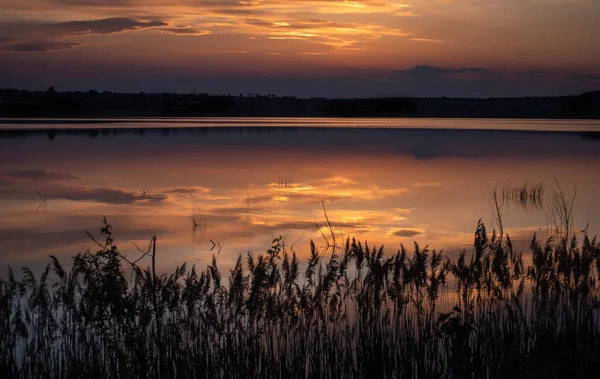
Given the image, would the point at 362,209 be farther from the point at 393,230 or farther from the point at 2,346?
the point at 2,346

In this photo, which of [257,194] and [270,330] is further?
[257,194]

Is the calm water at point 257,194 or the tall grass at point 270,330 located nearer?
the tall grass at point 270,330

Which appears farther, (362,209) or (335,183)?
(335,183)

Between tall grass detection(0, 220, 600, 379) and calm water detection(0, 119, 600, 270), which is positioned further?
calm water detection(0, 119, 600, 270)

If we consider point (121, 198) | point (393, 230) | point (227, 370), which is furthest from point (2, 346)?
point (121, 198)

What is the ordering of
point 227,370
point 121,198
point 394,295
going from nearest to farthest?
point 227,370, point 394,295, point 121,198

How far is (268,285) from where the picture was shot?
753cm

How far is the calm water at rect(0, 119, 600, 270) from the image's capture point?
49.2ft

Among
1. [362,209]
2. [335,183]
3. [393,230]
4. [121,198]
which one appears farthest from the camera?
[335,183]

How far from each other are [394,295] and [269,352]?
146 cm


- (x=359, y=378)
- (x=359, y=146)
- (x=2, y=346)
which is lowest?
(x=359, y=378)

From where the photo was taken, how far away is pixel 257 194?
2261cm

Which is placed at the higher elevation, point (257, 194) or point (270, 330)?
point (257, 194)

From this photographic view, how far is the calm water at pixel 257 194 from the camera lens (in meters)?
15.0
